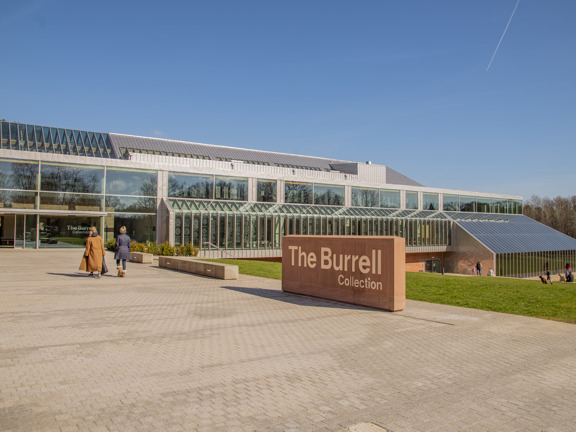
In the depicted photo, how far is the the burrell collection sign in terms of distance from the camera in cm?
976

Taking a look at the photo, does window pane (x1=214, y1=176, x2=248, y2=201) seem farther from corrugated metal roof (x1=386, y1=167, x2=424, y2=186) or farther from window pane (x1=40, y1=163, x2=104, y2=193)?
corrugated metal roof (x1=386, y1=167, x2=424, y2=186)

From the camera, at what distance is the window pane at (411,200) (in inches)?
2004

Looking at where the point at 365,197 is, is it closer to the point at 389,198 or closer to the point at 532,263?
the point at 389,198

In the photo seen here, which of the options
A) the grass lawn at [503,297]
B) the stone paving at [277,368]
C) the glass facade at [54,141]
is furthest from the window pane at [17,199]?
the grass lawn at [503,297]

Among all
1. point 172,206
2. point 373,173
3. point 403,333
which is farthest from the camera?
point 373,173

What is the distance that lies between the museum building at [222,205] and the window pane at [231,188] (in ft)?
0.29

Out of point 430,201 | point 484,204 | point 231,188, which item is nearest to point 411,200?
point 430,201

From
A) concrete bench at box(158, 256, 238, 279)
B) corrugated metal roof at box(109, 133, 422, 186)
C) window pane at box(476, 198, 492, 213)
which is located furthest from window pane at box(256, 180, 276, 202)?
window pane at box(476, 198, 492, 213)

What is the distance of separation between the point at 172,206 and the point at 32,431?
97.9 feet

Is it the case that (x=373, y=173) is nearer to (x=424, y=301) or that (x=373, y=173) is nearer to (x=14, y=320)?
(x=424, y=301)

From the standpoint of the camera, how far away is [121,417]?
4.10 metres

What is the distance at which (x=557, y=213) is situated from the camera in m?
94.1

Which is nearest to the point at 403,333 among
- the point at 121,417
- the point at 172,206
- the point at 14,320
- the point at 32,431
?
the point at 121,417

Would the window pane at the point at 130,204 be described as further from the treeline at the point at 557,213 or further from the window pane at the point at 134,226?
the treeline at the point at 557,213
